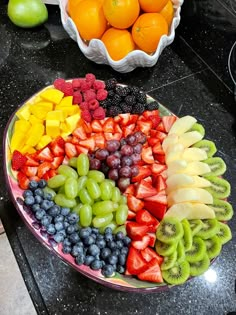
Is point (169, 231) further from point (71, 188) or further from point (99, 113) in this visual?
point (99, 113)

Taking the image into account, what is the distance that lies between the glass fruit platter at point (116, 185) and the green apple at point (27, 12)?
307mm

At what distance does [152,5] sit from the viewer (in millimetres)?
992

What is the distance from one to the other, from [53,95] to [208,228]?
1.44ft

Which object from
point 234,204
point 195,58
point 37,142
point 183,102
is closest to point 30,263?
point 37,142

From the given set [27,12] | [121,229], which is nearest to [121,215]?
[121,229]

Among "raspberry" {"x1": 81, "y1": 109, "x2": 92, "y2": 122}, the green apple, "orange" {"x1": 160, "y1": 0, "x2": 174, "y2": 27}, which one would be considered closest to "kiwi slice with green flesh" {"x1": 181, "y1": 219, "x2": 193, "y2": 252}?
"raspberry" {"x1": 81, "y1": 109, "x2": 92, "y2": 122}

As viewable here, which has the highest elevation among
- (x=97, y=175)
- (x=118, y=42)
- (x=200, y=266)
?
(x=118, y=42)

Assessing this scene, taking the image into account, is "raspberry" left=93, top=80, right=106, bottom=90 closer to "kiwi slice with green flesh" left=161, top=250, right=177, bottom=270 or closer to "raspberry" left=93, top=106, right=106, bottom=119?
"raspberry" left=93, top=106, right=106, bottom=119

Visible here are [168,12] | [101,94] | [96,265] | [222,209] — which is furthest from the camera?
[168,12]

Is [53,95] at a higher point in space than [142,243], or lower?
higher

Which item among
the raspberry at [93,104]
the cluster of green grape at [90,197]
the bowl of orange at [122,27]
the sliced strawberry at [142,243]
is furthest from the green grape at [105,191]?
the bowl of orange at [122,27]

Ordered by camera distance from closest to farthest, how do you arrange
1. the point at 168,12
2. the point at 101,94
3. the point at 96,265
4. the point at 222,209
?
1. the point at 96,265
2. the point at 222,209
3. the point at 101,94
4. the point at 168,12

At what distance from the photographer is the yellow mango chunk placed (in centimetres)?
87

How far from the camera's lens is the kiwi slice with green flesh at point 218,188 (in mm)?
862
